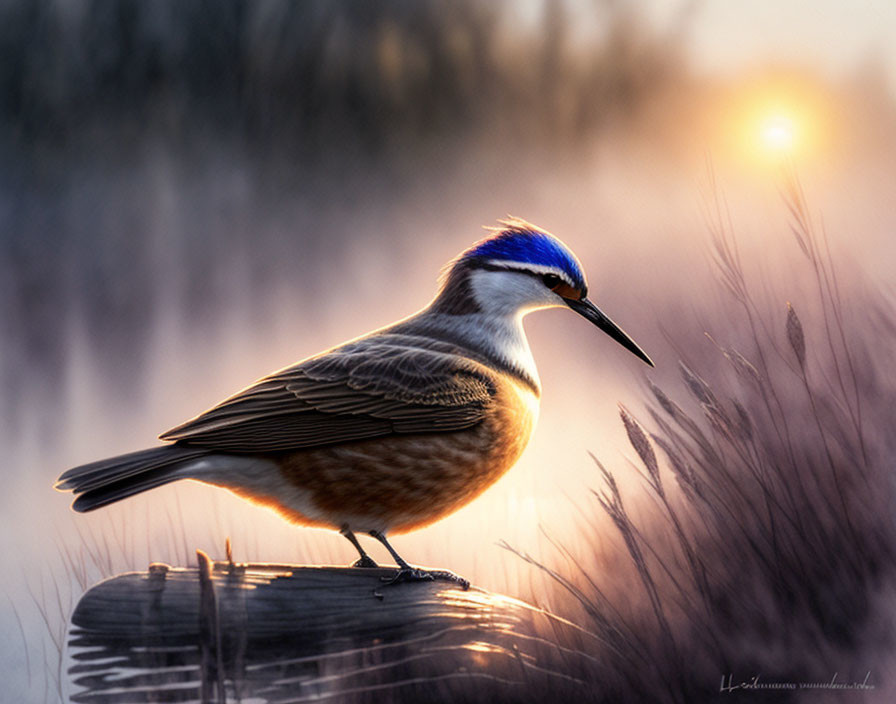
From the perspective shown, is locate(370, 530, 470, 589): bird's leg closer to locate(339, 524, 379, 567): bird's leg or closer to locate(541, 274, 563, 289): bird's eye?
locate(339, 524, 379, 567): bird's leg

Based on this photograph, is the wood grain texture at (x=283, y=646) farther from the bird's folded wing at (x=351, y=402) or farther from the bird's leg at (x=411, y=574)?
the bird's folded wing at (x=351, y=402)

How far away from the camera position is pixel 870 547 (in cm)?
378

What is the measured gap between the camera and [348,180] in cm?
456

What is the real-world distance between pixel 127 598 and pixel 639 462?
6.99 feet

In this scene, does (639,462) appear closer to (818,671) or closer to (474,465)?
(474,465)

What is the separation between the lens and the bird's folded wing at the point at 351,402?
3.45m

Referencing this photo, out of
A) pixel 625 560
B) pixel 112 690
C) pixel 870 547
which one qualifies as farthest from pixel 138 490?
pixel 870 547

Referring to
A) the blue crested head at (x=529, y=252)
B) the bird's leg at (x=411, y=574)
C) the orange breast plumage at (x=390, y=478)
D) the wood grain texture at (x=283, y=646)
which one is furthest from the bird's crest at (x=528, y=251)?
the wood grain texture at (x=283, y=646)

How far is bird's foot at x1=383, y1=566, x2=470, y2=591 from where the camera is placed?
3.47 meters

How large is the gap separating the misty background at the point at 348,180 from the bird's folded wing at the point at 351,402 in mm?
491

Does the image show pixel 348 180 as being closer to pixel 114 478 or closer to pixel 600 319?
pixel 600 319

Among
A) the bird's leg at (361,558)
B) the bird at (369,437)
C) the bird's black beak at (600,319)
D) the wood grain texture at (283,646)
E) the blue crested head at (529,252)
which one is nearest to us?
the wood grain texture at (283,646)

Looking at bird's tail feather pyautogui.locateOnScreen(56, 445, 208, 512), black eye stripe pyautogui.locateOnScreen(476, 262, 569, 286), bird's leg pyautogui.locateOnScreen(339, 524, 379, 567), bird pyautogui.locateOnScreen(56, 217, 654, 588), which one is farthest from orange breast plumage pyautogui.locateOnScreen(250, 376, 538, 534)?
black eye stripe pyautogui.locateOnScreen(476, 262, 569, 286)

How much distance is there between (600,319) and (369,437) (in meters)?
1.21
